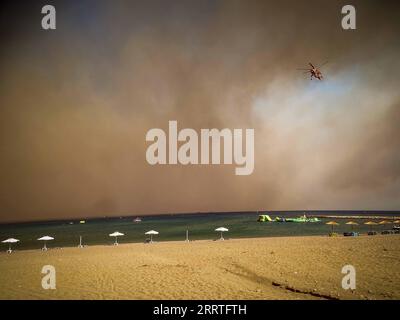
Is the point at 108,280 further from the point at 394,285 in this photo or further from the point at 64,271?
the point at 394,285

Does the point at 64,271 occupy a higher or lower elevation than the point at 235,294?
lower

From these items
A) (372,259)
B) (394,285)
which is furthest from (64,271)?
(372,259)

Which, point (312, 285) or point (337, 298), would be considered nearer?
point (337, 298)

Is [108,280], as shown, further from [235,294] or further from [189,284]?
[235,294]

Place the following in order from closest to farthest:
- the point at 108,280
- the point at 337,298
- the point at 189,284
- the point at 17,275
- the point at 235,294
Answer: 1. the point at 337,298
2. the point at 235,294
3. the point at 189,284
4. the point at 108,280
5. the point at 17,275
